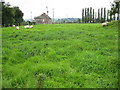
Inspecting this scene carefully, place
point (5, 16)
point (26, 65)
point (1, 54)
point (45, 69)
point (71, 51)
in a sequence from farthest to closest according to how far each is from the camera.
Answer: point (5, 16) < point (71, 51) < point (1, 54) < point (26, 65) < point (45, 69)

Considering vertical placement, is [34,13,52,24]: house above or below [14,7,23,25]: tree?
above

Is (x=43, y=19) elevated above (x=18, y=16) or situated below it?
above

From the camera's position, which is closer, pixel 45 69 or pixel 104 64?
pixel 45 69

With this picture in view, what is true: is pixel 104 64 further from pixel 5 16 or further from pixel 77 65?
pixel 5 16

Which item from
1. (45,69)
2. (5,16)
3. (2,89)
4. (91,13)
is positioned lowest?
(2,89)

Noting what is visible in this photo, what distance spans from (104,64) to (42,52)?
447 centimetres

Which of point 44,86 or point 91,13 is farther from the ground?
point 91,13

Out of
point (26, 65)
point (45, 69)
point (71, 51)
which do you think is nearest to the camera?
point (45, 69)

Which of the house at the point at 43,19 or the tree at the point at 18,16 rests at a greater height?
the house at the point at 43,19

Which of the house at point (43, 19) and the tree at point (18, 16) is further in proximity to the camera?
the house at point (43, 19)

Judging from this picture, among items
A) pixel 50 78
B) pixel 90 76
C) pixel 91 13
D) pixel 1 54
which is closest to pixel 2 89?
pixel 50 78

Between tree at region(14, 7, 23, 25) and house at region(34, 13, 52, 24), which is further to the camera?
house at region(34, 13, 52, 24)

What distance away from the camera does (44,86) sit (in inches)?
187

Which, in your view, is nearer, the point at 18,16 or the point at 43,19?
the point at 18,16
